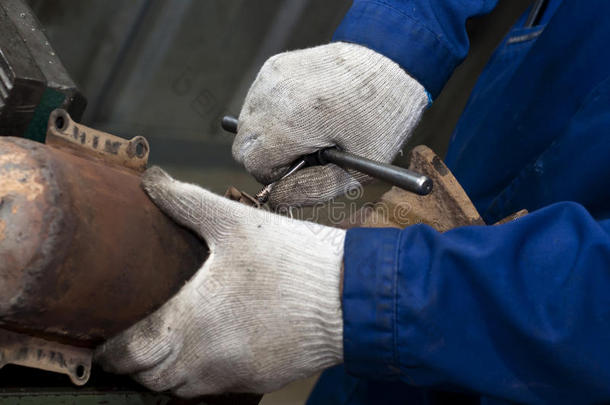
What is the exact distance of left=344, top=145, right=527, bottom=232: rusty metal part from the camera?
1068mm

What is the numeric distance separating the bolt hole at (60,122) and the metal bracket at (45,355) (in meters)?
0.30

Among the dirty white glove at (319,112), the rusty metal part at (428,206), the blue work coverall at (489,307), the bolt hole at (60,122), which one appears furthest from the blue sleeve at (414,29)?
the bolt hole at (60,122)

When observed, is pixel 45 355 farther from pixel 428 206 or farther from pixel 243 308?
pixel 428 206

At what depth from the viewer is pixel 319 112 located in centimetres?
Answer: 106

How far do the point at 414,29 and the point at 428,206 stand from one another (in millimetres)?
369

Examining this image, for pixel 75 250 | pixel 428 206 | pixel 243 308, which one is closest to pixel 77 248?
pixel 75 250

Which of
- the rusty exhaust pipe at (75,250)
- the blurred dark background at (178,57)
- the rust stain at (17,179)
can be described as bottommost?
the blurred dark background at (178,57)

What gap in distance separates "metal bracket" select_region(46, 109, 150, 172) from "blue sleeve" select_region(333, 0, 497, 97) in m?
0.51

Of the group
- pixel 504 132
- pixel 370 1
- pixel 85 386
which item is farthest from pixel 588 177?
pixel 85 386

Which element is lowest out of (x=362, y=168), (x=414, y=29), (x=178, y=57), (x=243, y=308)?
(x=178, y=57)

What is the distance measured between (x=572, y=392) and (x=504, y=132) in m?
0.70

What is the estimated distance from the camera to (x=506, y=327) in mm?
688

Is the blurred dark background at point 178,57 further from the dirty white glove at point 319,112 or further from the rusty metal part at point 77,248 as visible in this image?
the rusty metal part at point 77,248

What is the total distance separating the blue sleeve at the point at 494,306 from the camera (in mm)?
661
